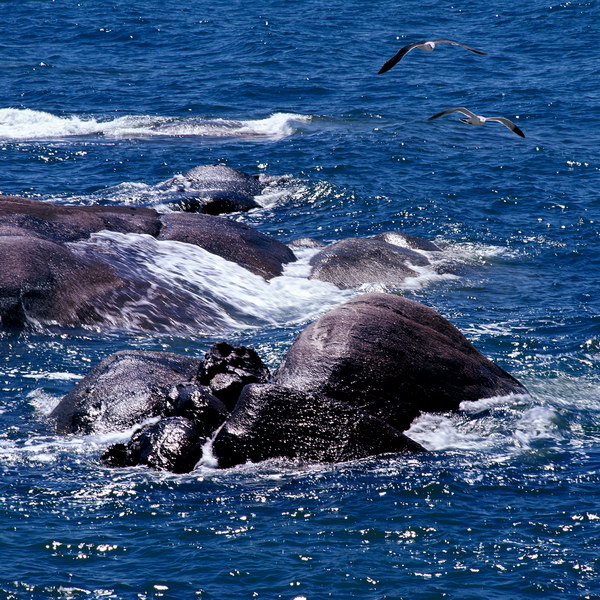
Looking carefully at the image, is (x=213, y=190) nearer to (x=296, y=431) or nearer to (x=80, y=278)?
(x=80, y=278)

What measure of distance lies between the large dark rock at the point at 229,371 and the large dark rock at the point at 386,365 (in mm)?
328

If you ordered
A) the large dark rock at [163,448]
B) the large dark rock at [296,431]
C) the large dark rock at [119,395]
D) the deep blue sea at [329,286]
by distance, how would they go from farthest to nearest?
the large dark rock at [119,395] < the large dark rock at [296,431] < the large dark rock at [163,448] < the deep blue sea at [329,286]

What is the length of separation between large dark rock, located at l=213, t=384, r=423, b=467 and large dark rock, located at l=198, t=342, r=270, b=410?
0.78 m

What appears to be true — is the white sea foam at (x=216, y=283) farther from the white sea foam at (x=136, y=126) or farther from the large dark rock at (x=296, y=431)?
the white sea foam at (x=136, y=126)

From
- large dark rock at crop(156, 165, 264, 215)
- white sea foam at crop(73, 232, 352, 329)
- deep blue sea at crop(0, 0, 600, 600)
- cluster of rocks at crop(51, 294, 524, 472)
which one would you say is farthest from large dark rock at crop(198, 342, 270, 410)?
large dark rock at crop(156, 165, 264, 215)

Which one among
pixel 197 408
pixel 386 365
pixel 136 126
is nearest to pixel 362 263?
pixel 386 365

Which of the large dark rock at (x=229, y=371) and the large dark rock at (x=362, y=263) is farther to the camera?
the large dark rock at (x=362, y=263)

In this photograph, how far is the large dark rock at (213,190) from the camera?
21375 millimetres

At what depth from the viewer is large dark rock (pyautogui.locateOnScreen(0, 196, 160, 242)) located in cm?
1581

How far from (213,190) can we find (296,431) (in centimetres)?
1251

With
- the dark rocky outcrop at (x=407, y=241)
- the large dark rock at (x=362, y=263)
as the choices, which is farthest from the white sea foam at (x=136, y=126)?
the large dark rock at (x=362, y=263)

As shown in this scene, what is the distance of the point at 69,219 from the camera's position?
54.0ft

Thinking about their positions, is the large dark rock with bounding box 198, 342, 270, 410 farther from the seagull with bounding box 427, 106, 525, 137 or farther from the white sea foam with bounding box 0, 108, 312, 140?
the white sea foam with bounding box 0, 108, 312, 140

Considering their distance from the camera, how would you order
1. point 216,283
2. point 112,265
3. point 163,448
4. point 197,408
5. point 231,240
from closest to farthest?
1. point 163,448
2. point 197,408
3. point 112,265
4. point 216,283
5. point 231,240
